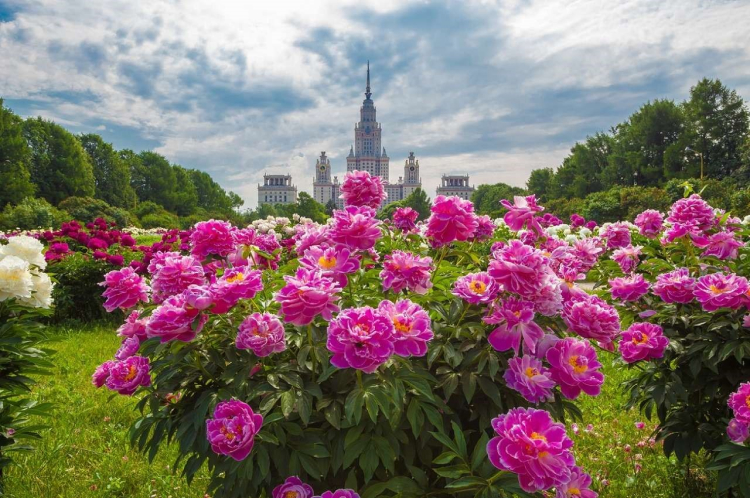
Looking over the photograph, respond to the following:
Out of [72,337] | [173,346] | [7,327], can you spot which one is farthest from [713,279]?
[72,337]

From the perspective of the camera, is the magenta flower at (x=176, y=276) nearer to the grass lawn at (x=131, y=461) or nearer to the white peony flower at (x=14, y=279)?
the white peony flower at (x=14, y=279)

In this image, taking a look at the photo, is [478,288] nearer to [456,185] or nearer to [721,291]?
[721,291]

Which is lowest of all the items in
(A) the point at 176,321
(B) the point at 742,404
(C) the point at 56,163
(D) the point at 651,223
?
(B) the point at 742,404

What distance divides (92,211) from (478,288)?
3251 cm

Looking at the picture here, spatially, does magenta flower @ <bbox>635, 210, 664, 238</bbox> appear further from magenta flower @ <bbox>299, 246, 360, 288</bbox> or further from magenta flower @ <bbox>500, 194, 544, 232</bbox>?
magenta flower @ <bbox>299, 246, 360, 288</bbox>

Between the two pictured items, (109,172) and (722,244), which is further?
(109,172)

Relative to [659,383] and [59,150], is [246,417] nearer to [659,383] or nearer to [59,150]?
[659,383]

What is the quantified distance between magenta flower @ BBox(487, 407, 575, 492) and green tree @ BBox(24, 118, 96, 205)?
42413 millimetres

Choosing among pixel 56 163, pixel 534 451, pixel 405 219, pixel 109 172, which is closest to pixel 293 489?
pixel 534 451

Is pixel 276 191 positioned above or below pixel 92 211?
above

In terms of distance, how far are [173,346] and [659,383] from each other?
7.32 feet

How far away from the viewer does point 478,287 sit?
1.68 metres

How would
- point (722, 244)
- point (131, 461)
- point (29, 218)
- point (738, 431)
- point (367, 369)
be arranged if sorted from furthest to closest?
point (29, 218) < point (131, 461) < point (722, 244) < point (738, 431) < point (367, 369)

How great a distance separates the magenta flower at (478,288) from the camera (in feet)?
5.35
